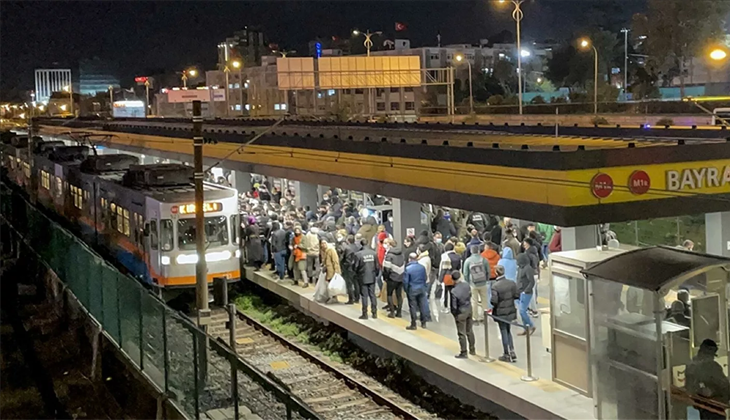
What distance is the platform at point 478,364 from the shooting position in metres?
12.0

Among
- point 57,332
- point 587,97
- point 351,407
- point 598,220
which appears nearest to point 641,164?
point 598,220

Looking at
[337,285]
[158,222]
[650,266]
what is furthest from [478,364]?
[158,222]

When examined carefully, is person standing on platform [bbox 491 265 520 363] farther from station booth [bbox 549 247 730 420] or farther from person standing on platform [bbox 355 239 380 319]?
person standing on platform [bbox 355 239 380 319]

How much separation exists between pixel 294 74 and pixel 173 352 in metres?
31.6

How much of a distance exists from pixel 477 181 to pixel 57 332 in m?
10.2

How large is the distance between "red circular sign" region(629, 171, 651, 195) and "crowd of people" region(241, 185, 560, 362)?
85.6 inches

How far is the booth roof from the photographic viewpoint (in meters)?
10.5

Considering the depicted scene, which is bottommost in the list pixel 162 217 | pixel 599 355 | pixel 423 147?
pixel 599 355

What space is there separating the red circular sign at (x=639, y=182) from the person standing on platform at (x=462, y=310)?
3.02 meters

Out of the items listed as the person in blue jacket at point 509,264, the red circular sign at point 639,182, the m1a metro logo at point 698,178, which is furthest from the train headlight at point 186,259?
the m1a metro logo at point 698,178

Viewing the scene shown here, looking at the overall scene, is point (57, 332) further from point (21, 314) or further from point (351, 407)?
point (351, 407)

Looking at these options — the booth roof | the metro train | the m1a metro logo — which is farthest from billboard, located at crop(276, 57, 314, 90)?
the booth roof

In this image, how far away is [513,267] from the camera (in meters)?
15.4

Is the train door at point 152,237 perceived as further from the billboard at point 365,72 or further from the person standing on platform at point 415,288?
the billboard at point 365,72
